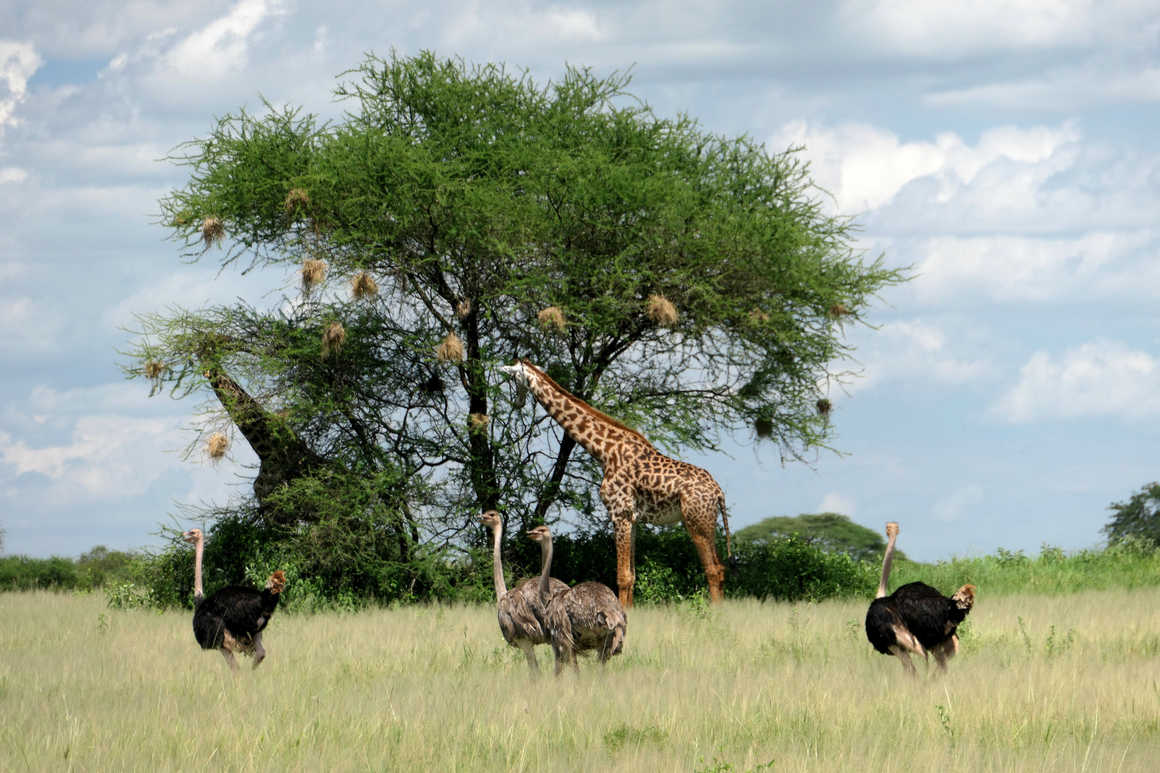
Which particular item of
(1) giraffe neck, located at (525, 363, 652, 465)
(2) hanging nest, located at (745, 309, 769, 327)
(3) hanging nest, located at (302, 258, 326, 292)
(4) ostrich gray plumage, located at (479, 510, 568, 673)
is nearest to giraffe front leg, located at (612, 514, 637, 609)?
(1) giraffe neck, located at (525, 363, 652, 465)

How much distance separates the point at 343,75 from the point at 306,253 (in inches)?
180

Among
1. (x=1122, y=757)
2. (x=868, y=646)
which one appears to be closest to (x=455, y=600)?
(x=868, y=646)

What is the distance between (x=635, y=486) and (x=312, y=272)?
6.44 meters

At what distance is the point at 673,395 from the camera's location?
2327 centimetres

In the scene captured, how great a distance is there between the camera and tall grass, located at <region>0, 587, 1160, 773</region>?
351 inches

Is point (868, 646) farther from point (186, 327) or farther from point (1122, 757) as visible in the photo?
point (186, 327)

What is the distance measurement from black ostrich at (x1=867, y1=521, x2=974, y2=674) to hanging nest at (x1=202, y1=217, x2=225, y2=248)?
1453 centimetres

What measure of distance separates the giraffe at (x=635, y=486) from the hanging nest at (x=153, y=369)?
7024mm

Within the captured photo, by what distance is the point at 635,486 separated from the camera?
1969 cm

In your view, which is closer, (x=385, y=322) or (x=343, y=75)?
(x=385, y=322)

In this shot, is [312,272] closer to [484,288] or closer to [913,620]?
[484,288]

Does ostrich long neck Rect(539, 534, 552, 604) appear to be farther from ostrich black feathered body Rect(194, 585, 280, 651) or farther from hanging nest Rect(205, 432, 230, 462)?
hanging nest Rect(205, 432, 230, 462)

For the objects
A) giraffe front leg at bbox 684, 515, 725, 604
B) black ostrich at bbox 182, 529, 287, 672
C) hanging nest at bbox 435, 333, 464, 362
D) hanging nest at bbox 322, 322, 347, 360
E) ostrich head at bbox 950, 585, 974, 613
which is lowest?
black ostrich at bbox 182, 529, 287, 672

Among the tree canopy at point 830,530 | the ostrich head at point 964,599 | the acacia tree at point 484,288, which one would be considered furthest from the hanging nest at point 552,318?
the tree canopy at point 830,530
